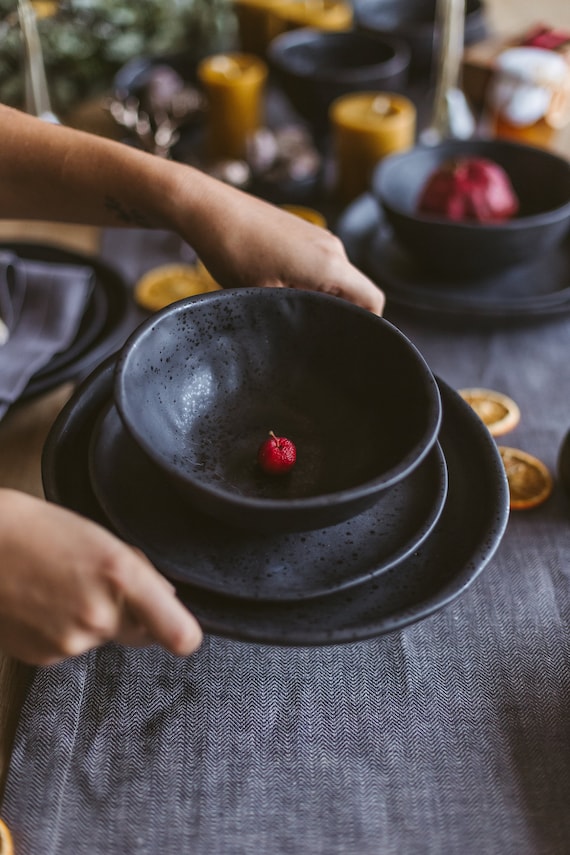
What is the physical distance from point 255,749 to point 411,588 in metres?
0.15

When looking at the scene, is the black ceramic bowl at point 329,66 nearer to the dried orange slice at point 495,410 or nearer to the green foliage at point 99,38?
the green foliage at point 99,38

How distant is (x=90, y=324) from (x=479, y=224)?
1.38 ft

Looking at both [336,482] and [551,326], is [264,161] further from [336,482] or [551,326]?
[336,482]

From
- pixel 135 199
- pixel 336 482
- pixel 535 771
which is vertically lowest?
pixel 535 771

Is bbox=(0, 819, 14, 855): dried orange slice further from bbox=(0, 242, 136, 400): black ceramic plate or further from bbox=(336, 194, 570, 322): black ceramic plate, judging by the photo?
bbox=(336, 194, 570, 322): black ceramic plate

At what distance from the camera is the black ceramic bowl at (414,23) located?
140cm

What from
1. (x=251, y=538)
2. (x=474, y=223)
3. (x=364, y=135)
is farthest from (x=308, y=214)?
(x=251, y=538)

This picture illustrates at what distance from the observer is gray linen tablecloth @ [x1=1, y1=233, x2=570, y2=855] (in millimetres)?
473

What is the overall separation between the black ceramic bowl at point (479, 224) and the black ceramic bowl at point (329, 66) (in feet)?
0.83

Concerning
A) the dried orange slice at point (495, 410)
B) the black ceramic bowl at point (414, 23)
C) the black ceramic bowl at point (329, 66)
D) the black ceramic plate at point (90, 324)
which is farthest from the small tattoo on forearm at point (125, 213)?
the black ceramic bowl at point (414, 23)

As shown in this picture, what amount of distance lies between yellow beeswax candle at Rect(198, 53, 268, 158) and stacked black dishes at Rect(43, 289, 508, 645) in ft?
2.15

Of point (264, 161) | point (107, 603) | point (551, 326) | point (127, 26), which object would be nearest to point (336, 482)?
point (107, 603)

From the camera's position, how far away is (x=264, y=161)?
3.70 feet

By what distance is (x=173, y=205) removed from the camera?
2.29ft
